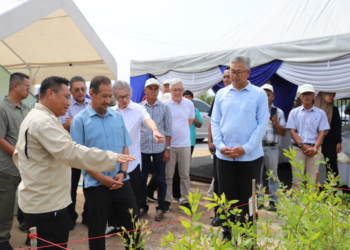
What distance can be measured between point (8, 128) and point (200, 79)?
4.03m

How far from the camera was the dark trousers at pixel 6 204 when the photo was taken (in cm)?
303

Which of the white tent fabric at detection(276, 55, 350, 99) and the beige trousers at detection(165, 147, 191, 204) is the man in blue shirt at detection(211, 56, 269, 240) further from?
the white tent fabric at detection(276, 55, 350, 99)

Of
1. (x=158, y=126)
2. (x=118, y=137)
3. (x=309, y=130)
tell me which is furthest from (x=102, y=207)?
(x=309, y=130)

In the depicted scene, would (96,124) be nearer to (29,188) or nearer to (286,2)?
(29,188)

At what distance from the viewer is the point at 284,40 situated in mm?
5461

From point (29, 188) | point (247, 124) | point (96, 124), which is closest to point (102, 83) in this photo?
point (96, 124)

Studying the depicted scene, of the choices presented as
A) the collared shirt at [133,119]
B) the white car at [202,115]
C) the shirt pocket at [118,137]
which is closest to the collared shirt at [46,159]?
the shirt pocket at [118,137]

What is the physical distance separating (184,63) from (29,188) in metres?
5.01

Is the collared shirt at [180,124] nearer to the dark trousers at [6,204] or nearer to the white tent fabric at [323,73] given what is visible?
the white tent fabric at [323,73]

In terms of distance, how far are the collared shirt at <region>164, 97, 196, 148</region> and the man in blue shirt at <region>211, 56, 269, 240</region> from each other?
5.37 feet

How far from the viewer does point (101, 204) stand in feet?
8.16

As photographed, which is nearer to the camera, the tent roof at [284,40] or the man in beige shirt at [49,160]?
the man in beige shirt at [49,160]

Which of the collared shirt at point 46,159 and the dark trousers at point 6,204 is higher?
the collared shirt at point 46,159

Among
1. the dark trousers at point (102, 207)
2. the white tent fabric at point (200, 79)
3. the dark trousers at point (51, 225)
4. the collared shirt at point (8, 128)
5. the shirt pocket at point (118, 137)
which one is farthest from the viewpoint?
the white tent fabric at point (200, 79)
